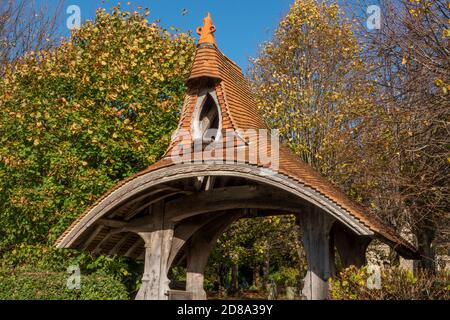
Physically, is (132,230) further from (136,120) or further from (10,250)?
(10,250)

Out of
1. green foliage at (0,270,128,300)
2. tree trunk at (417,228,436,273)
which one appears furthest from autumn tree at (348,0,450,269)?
green foliage at (0,270,128,300)

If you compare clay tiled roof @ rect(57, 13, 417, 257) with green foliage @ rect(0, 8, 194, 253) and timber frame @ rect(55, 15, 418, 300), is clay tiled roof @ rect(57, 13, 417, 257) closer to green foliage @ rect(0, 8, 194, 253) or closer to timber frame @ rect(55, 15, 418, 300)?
timber frame @ rect(55, 15, 418, 300)

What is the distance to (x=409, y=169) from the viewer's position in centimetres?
1131

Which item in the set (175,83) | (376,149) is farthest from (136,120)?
(376,149)

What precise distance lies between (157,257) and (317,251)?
3166 millimetres

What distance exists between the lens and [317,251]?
7844 mm

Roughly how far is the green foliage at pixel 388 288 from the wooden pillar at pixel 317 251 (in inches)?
7.9

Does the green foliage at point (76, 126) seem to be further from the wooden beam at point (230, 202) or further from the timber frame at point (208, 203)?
the wooden beam at point (230, 202)

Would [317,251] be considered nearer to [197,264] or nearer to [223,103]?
[223,103]

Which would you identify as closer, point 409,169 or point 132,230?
point 132,230

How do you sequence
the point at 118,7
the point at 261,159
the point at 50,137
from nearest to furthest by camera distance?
the point at 261,159 < the point at 50,137 < the point at 118,7

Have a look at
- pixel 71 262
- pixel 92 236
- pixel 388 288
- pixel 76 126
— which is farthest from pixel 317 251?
pixel 76 126
